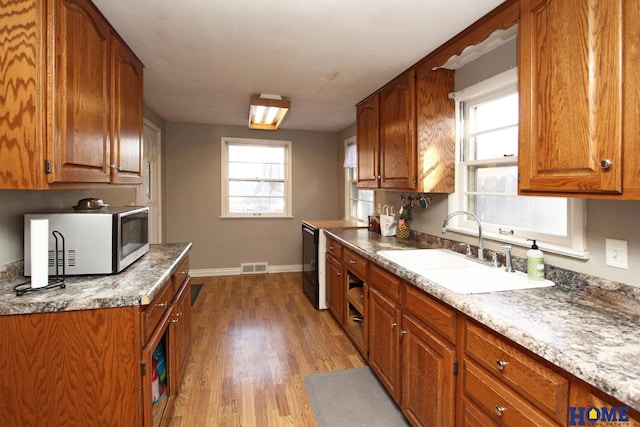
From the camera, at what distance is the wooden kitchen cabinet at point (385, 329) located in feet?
6.48

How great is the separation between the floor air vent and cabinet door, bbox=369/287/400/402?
3.13 m

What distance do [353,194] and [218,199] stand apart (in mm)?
2036

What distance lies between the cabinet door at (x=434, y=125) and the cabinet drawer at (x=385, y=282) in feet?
2.32

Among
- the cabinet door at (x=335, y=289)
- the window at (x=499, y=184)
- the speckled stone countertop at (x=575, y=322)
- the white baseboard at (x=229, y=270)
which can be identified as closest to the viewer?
the speckled stone countertop at (x=575, y=322)

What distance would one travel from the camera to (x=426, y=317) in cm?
165

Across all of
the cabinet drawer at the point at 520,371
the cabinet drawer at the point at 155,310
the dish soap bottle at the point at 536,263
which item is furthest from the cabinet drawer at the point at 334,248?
the cabinet drawer at the point at 520,371

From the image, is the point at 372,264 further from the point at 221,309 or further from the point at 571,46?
the point at 221,309

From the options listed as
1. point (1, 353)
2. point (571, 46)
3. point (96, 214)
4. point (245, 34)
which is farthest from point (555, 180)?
point (1, 353)

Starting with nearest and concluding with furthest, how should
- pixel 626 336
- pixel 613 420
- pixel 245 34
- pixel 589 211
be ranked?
pixel 613 420, pixel 626 336, pixel 589 211, pixel 245 34

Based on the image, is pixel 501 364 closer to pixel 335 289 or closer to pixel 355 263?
pixel 355 263

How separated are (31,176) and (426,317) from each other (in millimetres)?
1809

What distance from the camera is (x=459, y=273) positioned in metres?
1.97

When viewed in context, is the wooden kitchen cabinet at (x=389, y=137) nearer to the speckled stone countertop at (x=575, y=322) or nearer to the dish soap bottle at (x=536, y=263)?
the dish soap bottle at (x=536, y=263)

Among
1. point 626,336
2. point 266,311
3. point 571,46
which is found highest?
point 571,46
